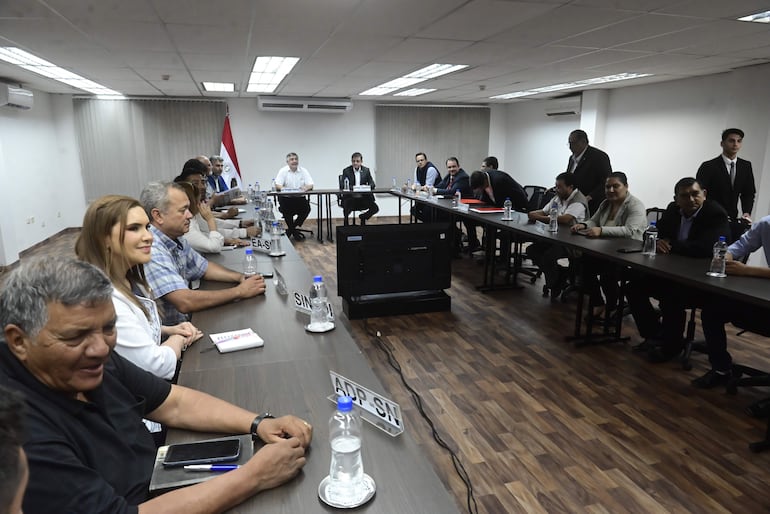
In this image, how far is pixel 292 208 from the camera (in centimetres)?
821

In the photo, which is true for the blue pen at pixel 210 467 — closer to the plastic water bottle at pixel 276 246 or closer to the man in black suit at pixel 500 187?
the plastic water bottle at pixel 276 246

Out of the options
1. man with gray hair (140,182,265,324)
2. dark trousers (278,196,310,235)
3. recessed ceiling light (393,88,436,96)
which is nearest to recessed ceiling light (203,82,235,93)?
dark trousers (278,196,310,235)

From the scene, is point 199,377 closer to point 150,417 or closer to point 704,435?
point 150,417

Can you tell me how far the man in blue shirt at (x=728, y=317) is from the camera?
2.83 metres

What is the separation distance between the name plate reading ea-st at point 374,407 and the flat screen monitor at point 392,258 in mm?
2737

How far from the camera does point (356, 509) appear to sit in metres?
1.04

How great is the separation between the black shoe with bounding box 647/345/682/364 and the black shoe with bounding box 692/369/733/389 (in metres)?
0.37

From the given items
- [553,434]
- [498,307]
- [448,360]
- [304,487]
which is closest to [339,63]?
[498,307]

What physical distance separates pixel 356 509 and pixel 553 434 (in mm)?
1898

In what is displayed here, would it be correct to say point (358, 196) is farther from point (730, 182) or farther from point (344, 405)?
point (344, 405)

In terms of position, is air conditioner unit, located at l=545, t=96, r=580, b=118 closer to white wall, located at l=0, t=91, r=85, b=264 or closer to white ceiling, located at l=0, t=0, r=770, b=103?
white ceiling, located at l=0, t=0, r=770, b=103

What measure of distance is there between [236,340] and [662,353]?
9.92 ft

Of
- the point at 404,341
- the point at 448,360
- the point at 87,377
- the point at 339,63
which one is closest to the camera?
the point at 87,377

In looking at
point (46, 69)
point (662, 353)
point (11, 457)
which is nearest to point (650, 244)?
point (662, 353)
